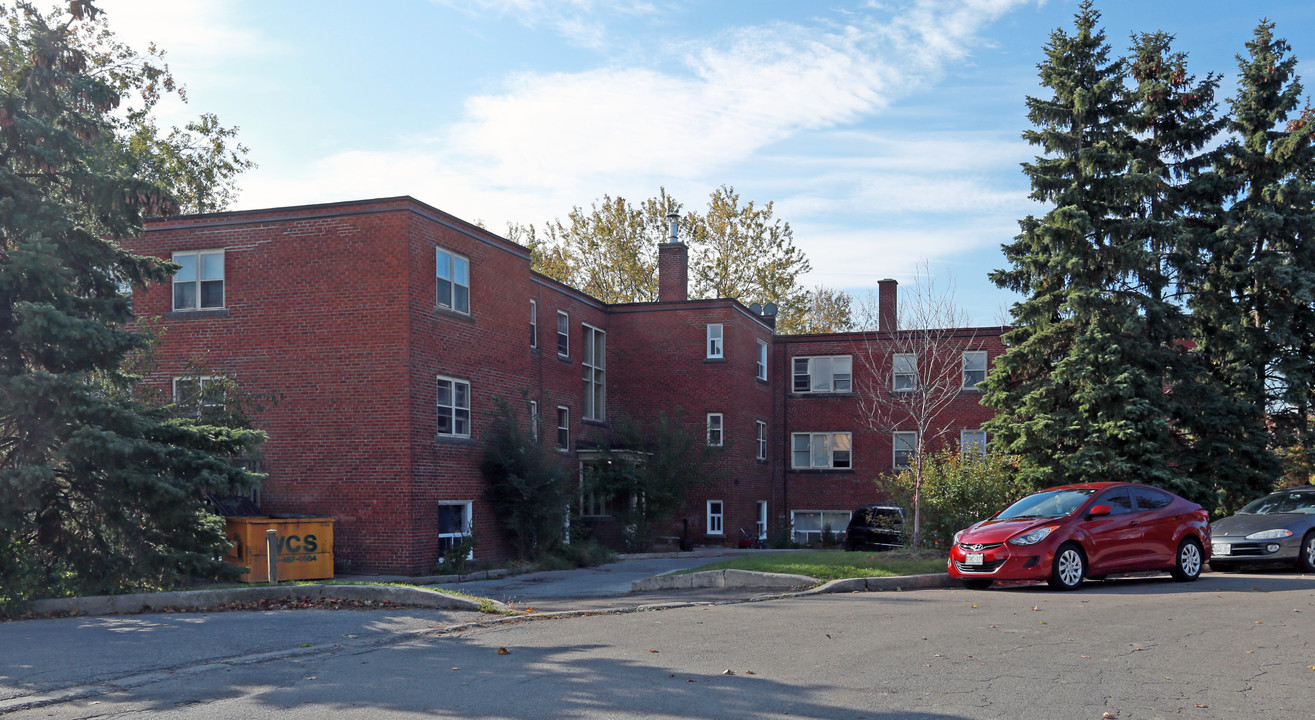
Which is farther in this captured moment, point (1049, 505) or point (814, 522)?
point (814, 522)

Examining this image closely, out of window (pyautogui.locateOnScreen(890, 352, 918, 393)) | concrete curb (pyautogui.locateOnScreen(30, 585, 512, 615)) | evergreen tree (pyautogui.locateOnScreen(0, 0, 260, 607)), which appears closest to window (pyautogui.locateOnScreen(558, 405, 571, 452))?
window (pyautogui.locateOnScreen(890, 352, 918, 393))

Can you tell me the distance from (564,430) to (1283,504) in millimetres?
17676

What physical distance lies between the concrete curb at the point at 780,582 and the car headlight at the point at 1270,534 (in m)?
6.12

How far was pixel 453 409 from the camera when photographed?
77.0 feet

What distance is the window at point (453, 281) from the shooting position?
23312mm

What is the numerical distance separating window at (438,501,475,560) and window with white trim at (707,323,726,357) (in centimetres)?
1421

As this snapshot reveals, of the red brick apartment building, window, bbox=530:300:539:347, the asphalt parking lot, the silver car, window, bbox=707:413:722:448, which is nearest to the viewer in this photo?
the asphalt parking lot

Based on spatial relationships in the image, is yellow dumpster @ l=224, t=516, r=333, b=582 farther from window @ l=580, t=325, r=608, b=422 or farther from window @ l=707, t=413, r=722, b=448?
window @ l=707, t=413, r=722, b=448

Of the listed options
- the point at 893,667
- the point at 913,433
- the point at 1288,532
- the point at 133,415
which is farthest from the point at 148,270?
the point at 913,433

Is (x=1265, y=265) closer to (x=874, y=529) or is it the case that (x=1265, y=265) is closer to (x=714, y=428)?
(x=874, y=529)

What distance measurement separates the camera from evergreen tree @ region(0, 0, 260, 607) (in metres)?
14.3

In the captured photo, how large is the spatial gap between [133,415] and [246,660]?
6.80 meters

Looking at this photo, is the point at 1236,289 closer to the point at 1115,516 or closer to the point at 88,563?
the point at 1115,516

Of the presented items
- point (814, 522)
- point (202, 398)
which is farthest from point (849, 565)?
point (814, 522)
